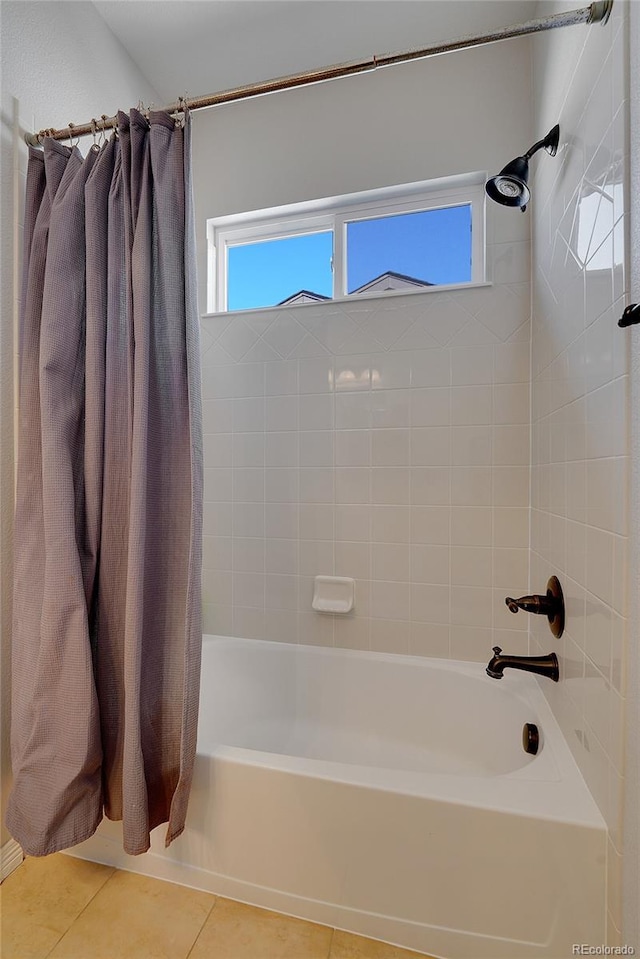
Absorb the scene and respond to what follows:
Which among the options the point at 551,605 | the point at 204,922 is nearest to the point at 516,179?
the point at 551,605

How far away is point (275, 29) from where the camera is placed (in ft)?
5.45

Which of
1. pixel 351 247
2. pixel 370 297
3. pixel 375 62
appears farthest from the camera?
pixel 351 247

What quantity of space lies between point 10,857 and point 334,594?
1.26 meters

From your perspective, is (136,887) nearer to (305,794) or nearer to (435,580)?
(305,794)

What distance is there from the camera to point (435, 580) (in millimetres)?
1748

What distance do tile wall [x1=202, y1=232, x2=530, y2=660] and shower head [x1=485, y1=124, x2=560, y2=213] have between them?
399mm

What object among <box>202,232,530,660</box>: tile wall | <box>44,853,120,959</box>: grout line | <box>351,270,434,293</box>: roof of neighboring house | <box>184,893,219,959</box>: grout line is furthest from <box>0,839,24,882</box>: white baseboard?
<box>351,270,434,293</box>: roof of neighboring house

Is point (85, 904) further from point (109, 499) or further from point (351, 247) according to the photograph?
point (351, 247)

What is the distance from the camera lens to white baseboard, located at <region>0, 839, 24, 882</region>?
1.23 m

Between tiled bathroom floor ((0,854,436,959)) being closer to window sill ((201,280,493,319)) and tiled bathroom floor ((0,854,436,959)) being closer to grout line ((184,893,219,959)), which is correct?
grout line ((184,893,219,959))

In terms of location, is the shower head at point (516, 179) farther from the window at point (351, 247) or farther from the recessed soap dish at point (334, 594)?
the recessed soap dish at point (334, 594)

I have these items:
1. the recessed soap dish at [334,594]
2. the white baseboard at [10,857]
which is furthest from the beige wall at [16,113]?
the recessed soap dish at [334,594]

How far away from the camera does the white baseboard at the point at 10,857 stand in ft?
4.05

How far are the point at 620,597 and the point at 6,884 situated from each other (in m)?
1.73
